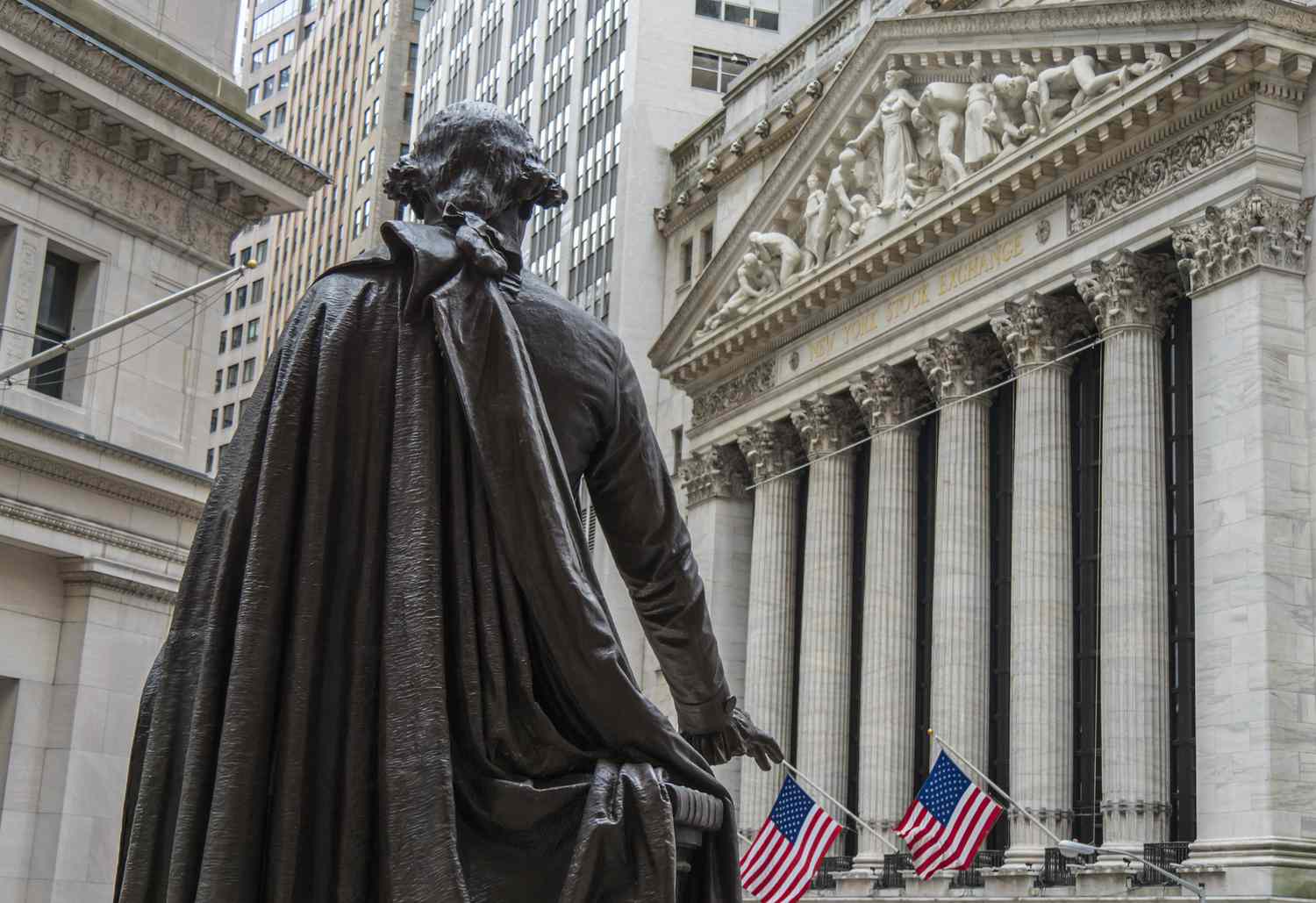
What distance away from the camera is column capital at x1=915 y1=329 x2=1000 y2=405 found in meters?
41.7

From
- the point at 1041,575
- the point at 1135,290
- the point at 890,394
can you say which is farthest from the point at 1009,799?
the point at 890,394

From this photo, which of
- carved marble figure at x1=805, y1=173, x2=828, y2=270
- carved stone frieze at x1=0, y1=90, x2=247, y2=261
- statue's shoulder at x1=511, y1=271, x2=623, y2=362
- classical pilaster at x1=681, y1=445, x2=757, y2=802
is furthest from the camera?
classical pilaster at x1=681, y1=445, x2=757, y2=802

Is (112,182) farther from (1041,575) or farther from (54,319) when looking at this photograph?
(1041,575)

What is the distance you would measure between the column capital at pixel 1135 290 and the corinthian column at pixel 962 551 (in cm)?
531

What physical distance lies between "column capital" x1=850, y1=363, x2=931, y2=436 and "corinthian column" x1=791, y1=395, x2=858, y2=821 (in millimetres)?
2036

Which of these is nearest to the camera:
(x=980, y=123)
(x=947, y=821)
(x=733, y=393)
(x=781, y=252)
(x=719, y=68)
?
(x=947, y=821)

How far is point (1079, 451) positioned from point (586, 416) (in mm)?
35169

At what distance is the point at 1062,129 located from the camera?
3747 cm

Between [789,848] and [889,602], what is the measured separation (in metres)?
8.95

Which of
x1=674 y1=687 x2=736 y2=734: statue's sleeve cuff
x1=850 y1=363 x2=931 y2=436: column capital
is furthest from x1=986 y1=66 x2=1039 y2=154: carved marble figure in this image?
x1=674 y1=687 x2=736 y2=734: statue's sleeve cuff

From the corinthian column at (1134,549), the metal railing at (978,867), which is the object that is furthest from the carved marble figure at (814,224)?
the metal railing at (978,867)

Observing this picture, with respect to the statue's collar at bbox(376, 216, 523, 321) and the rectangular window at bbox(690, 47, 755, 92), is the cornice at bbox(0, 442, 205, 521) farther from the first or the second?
the rectangular window at bbox(690, 47, 755, 92)

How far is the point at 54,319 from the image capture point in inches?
1062

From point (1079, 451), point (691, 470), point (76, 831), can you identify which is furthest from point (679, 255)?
point (76, 831)
